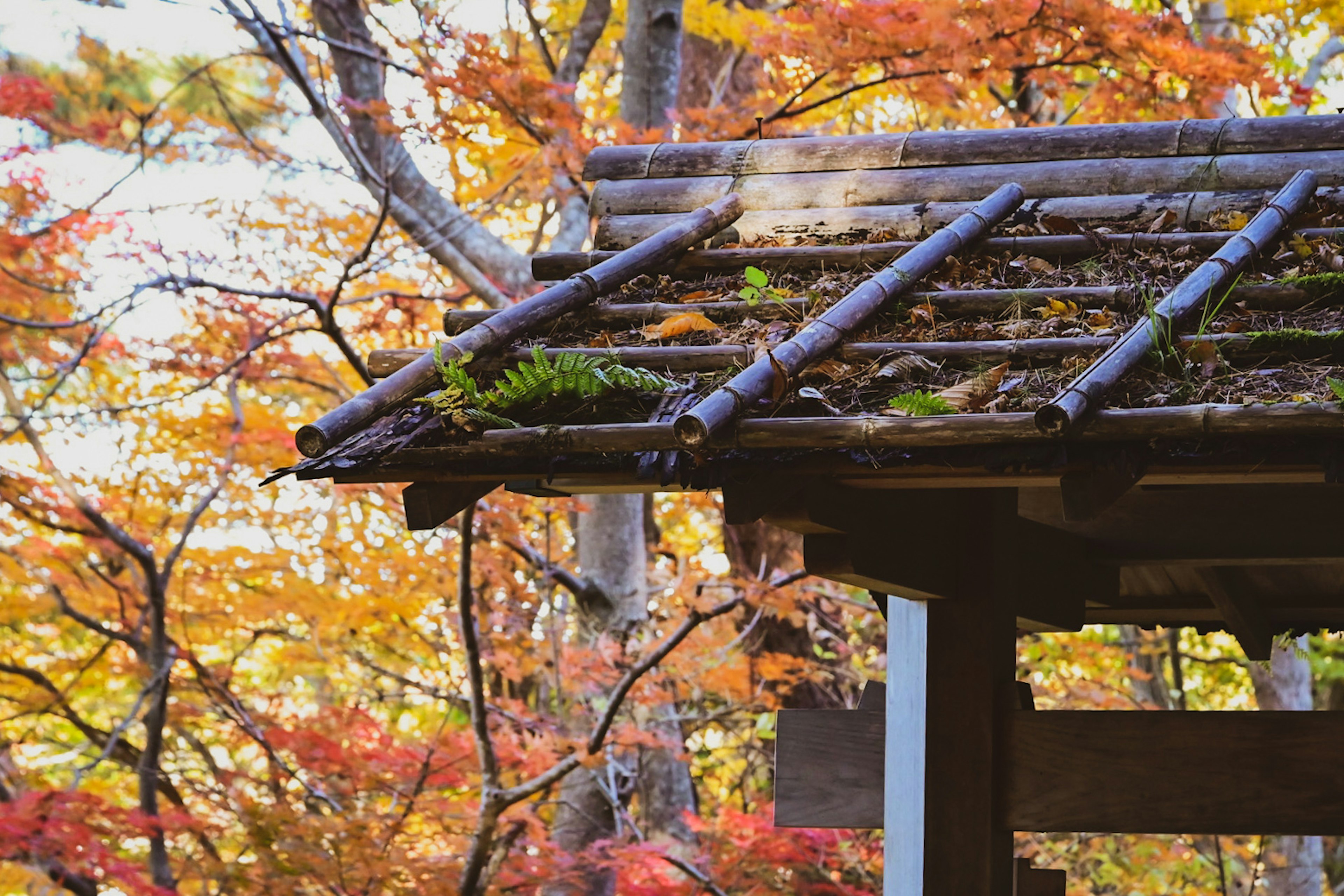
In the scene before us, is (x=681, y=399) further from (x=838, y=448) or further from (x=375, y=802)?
(x=375, y=802)

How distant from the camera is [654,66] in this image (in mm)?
7973

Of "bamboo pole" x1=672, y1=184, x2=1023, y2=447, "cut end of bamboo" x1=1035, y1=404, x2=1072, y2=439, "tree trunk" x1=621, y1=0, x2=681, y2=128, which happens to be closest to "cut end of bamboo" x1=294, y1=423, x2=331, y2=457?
"bamboo pole" x1=672, y1=184, x2=1023, y2=447

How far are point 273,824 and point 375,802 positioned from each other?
2355mm

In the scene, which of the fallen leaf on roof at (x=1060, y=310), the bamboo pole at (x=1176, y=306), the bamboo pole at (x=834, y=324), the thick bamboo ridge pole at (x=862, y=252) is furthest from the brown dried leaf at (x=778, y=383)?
the thick bamboo ridge pole at (x=862, y=252)

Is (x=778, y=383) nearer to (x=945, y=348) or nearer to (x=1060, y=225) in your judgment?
(x=945, y=348)

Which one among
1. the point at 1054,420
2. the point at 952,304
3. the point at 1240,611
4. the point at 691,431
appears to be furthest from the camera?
the point at 1240,611

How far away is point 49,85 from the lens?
31.3ft

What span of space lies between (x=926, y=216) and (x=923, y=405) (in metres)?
1.37

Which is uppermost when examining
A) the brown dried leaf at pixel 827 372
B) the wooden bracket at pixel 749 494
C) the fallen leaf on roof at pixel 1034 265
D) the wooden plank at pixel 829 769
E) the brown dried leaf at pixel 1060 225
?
the brown dried leaf at pixel 1060 225

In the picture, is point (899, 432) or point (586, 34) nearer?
point (899, 432)

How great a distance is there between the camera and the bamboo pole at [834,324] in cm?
217

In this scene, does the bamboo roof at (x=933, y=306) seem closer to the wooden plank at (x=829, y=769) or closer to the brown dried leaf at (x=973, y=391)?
the brown dried leaf at (x=973, y=391)

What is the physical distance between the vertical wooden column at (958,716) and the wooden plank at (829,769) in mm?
153

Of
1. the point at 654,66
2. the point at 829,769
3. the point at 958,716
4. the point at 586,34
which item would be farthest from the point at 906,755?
the point at 586,34
